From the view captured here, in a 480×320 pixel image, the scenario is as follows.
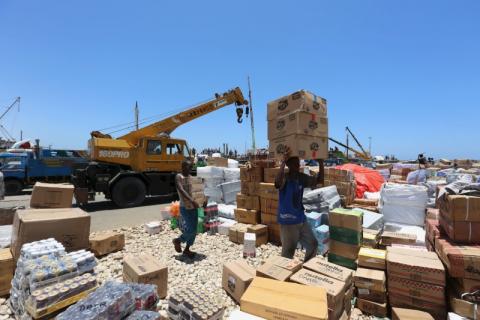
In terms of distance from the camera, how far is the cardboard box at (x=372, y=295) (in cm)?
319

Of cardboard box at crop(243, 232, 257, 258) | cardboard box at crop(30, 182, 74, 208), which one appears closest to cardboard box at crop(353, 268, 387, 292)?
cardboard box at crop(243, 232, 257, 258)

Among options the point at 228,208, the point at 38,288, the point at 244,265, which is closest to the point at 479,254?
the point at 244,265

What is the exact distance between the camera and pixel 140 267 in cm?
344

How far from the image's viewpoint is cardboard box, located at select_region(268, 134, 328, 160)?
333 cm

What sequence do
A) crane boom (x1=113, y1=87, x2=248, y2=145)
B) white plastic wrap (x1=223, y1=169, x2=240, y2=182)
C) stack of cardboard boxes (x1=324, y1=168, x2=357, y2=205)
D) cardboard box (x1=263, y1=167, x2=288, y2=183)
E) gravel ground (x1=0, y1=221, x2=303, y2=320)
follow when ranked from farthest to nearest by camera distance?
crane boom (x1=113, y1=87, x2=248, y2=145) < white plastic wrap (x1=223, y1=169, x2=240, y2=182) < stack of cardboard boxes (x1=324, y1=168, x2=357, y2=205) < cardboard box (x1=263, y1=167, x2=288, y2=183) < gravel ground (x1=0, y1=221, x2=303, y2=320)

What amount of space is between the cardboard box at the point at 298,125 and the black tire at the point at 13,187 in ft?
45.7

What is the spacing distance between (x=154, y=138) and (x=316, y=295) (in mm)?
8965

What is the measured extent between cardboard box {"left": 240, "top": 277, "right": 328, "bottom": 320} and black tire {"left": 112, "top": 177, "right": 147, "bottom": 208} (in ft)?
26.8

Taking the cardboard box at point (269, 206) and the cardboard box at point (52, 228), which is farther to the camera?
the cardboard box at point (269, 206)

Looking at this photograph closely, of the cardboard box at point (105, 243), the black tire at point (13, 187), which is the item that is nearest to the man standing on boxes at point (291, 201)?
the cardboard box at point (105, 243)

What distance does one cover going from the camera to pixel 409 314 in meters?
2.87

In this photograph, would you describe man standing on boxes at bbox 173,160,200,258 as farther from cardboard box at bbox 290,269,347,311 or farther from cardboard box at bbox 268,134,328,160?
cardboard box at bbox 290,269,347,311

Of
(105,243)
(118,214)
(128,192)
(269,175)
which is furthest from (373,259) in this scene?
(128,192)

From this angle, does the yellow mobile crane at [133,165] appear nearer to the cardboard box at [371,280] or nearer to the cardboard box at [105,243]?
the cardboard box at [105,243]
